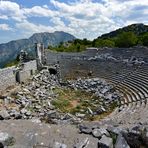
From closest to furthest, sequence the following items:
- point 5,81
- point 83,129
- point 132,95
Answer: point 83,129 → point 132,95 → point 5,81

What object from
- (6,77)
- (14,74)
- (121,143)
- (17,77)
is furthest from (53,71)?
(121,143)

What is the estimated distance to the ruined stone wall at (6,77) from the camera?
26938 mm

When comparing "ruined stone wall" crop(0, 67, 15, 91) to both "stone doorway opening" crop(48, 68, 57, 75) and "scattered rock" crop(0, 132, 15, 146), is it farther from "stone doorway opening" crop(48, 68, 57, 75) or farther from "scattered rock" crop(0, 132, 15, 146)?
"scattered rock" crop(0, 132, 15, 146)

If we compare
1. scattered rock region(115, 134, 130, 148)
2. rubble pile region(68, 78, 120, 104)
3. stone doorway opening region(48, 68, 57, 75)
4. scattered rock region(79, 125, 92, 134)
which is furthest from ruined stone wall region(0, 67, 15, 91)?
scattered rock region(115, 134, 130, 148)

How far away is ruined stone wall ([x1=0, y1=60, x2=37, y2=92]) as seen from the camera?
27.1m

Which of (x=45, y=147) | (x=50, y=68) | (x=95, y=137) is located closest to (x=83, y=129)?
(x=95, y=137)

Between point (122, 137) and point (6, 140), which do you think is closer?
point (122, 137)

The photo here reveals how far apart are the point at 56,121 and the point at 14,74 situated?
1334cm

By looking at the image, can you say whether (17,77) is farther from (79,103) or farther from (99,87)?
(99,87)

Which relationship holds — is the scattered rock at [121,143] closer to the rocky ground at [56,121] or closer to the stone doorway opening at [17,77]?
the rocky ground at [56,121]

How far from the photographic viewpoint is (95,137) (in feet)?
34.3

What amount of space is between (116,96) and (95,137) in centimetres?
1591

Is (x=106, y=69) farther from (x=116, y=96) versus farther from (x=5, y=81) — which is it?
(x=5, y=81)

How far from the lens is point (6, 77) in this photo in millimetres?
27719
